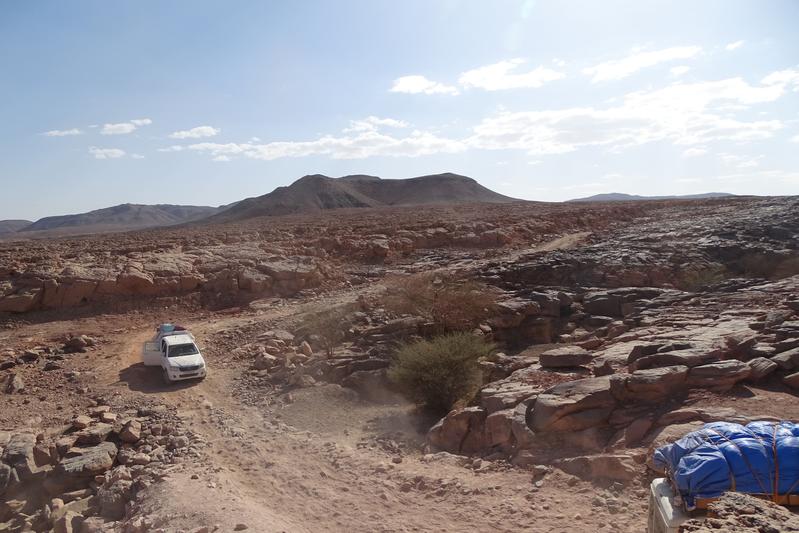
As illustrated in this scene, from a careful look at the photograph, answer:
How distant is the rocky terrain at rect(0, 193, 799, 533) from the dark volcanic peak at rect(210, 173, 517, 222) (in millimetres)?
52345

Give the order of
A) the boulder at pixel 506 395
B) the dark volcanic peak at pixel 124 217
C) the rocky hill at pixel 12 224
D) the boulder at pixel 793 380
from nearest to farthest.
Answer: the boulder at pixel 793 380
the boulder at pixel 506 395
the dark volcanic peak at pixel 124 217
the rocky hill at pixel 12 224

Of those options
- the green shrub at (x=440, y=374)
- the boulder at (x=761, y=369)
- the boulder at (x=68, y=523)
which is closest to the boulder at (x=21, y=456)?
the boulder at (x=68, y=523)

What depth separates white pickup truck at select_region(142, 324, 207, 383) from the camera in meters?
13.8

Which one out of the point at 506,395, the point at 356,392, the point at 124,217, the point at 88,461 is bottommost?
the point at 356,392

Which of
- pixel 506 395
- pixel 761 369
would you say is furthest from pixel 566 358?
pixel 761 369

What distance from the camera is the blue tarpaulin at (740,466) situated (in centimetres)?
499

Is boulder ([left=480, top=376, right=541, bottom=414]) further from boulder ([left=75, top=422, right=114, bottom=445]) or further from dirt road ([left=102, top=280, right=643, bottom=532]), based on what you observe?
boulder ([left=75, top=422, right=114, bottom=445])

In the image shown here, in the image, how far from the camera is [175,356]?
14.2m

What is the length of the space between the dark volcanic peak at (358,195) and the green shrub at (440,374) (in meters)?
61.7

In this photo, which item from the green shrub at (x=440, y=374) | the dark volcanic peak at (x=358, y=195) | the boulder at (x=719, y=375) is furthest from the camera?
the dark volcanic peak at (x=358, y=195)

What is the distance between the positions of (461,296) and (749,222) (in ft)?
71.6

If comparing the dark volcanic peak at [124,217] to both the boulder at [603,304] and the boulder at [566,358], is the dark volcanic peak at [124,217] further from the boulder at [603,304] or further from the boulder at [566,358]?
the boulder at [566,358]

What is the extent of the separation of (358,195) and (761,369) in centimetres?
8890

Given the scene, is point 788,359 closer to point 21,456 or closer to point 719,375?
point 719,375
